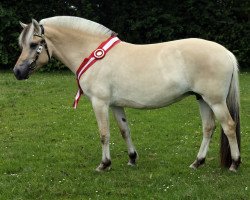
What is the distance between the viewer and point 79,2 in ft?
83.4

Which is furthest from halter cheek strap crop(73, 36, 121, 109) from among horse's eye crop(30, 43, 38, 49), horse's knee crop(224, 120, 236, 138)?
horse's knee crop(224, 120, 236, 138)

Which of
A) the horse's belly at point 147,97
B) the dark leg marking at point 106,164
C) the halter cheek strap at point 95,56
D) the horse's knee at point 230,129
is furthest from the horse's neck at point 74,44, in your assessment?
the horse's knee at point 230,129

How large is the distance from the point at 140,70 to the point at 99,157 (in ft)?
6.95

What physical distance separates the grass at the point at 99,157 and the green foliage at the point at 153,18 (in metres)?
11.6

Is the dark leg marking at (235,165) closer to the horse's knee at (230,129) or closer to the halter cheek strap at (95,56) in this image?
the horse's knee at (230,129)

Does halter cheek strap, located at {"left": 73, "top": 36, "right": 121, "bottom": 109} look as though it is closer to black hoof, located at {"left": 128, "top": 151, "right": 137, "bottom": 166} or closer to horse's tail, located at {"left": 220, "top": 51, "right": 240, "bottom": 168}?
black hoof, located at {"left": 128, "top": 151, "right": 137, "bottom": 166}

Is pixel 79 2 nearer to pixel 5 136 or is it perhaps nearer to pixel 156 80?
pixel 5 136

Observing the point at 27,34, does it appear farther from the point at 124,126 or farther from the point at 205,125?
the point at 205,125

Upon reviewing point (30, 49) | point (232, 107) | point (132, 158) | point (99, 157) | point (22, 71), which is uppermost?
point (30, 49)

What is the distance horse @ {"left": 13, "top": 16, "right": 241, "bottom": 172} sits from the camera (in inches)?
254

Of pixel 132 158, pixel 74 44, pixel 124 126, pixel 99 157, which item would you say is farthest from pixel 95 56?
pixel 99 157

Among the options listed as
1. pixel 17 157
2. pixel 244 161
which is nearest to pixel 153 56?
pixel 244 161

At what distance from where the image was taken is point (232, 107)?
6715 millimetres

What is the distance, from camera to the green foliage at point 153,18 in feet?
79.5
